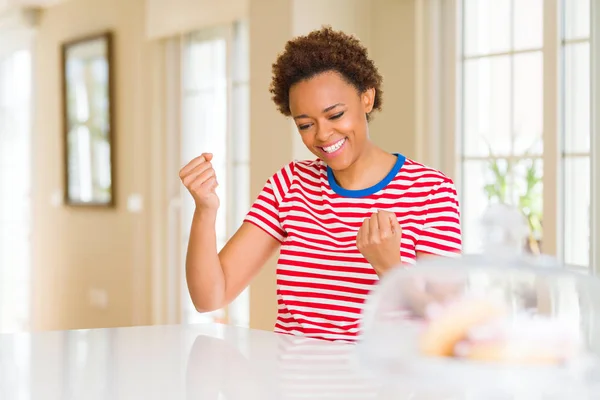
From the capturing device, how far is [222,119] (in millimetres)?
4758

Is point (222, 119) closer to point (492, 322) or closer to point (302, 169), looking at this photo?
point (302, 169)

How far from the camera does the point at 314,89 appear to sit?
5.45ft

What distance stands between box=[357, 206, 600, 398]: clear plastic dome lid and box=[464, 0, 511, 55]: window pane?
2737 mm

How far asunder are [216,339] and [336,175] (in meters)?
0.50

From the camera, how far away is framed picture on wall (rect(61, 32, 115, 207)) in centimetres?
561

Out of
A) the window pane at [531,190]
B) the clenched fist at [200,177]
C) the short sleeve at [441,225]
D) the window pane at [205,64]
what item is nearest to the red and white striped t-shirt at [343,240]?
the short sleeve at [441,225]

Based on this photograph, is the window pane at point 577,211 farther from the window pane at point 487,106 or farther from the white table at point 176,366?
the white table at point 176,366

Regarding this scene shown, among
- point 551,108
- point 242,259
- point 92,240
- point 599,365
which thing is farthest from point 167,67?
point 599,365

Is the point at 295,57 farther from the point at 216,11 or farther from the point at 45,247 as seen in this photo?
the point at 45,247

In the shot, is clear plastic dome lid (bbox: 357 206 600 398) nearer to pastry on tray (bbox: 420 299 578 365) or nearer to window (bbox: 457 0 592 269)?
pastry on tray (bbox: 420 299 578 365)

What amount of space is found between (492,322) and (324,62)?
110cm

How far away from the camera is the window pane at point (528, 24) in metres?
3.16

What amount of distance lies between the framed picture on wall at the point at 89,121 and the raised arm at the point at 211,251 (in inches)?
156

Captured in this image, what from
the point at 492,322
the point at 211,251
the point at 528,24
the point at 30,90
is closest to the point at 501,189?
the point at 528,24
